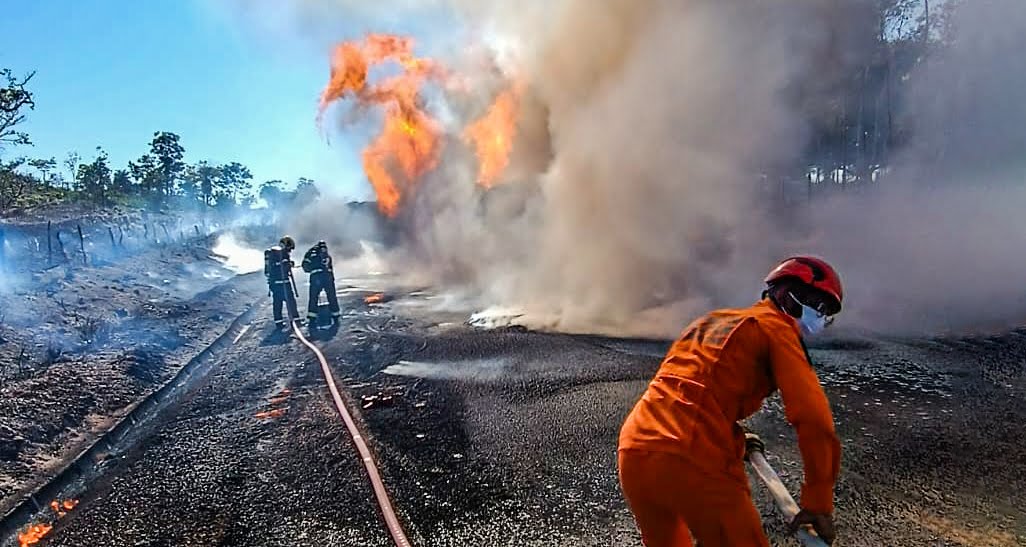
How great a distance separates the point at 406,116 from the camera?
21484 mm

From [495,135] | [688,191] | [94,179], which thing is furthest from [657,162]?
[94,179]

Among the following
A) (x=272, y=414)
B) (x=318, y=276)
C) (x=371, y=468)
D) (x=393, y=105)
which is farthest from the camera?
(x=393, y=105)

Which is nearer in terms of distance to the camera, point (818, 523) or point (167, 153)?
point (818, 523)

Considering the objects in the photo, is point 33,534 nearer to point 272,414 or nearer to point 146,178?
point 272,414

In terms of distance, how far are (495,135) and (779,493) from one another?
16.7m

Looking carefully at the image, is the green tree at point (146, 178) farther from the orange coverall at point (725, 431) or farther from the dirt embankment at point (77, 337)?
the orange coverall at point (725, 431)

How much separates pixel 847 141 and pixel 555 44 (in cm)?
1341

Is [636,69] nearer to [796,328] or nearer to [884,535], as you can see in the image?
[884,535]

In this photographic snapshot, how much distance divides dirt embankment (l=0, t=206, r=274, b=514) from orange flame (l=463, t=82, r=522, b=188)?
8.30 metres

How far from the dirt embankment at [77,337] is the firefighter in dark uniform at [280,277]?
1.54m

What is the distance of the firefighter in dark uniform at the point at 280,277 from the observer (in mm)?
13227

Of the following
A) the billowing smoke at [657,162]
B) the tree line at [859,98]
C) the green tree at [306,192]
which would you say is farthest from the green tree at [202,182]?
the billowing smoke at [657,162]

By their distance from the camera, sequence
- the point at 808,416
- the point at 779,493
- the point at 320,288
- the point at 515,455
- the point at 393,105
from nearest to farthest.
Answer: the point at 808,416, the point at 779,493, the point at 515,455, the point at 320,288, the point at 393,105

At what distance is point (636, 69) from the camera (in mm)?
12469
